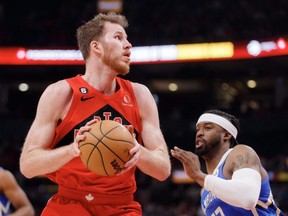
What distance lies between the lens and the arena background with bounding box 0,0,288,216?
18375 millimetres

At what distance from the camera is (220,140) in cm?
493

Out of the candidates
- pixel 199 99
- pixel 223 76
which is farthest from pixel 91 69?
pixel 199 99

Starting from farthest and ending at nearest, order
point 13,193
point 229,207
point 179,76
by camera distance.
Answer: point 179,76
point 13,193
point 229,207

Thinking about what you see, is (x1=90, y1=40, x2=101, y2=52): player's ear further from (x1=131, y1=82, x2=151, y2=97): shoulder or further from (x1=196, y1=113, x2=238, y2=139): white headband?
(x1=196, y1=113, x2=238, y2=139): white headband

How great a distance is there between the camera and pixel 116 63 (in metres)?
3.80

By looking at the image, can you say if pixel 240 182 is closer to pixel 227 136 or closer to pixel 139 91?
pixel 139 91

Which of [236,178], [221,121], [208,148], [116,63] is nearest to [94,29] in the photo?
[116,63]

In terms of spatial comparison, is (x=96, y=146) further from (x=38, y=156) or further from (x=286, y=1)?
(x=286, y=1)

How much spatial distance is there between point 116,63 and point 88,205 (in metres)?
0.91

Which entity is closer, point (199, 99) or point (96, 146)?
point (96, 146)

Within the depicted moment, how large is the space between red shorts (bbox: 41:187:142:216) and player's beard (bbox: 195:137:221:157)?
4.07 feet

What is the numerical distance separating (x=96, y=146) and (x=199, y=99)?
20167 mm

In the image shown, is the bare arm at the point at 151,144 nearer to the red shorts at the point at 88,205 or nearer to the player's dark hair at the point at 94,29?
the red shorts at the point at 88,205

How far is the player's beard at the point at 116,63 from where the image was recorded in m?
3.78
